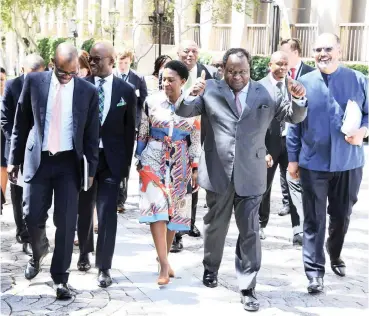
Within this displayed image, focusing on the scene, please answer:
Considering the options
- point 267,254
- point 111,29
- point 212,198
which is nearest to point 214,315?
point 212,198

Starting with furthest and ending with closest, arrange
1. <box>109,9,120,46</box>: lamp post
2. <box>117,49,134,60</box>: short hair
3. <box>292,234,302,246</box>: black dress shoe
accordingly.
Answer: <box>109,9,120,46</box>: lamp post, <box>117,49,134,60</box>: short hair, <box>292,234,302,246</box>: black dress shoe

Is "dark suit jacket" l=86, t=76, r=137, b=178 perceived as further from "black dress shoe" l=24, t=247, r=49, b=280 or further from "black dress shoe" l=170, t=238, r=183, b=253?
"black dress shoe" l=170, t=238, r=183, b=253

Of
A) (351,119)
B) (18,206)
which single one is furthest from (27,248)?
(351,119)

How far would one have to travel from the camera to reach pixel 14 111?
20.4ft

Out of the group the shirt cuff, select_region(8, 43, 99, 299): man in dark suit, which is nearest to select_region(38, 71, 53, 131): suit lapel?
select_region(8, 43, 99, 299): man in dark suit

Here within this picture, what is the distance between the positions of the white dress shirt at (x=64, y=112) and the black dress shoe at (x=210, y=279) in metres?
1.60

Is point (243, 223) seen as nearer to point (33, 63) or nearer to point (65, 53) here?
point (65, 53)

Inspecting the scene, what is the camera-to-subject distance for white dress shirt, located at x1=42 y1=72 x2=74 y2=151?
5211 mm

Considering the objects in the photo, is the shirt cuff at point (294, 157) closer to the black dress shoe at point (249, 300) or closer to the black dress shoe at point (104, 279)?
the black dress shoe at point (249, 300)

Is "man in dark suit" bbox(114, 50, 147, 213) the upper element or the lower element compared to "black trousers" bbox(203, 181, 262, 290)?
upper

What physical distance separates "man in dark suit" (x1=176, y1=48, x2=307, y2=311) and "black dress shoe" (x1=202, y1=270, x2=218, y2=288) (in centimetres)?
38

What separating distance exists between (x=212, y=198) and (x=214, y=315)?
0.97 metres

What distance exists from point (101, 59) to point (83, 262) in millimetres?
1838

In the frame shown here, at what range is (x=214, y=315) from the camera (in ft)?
16.5
